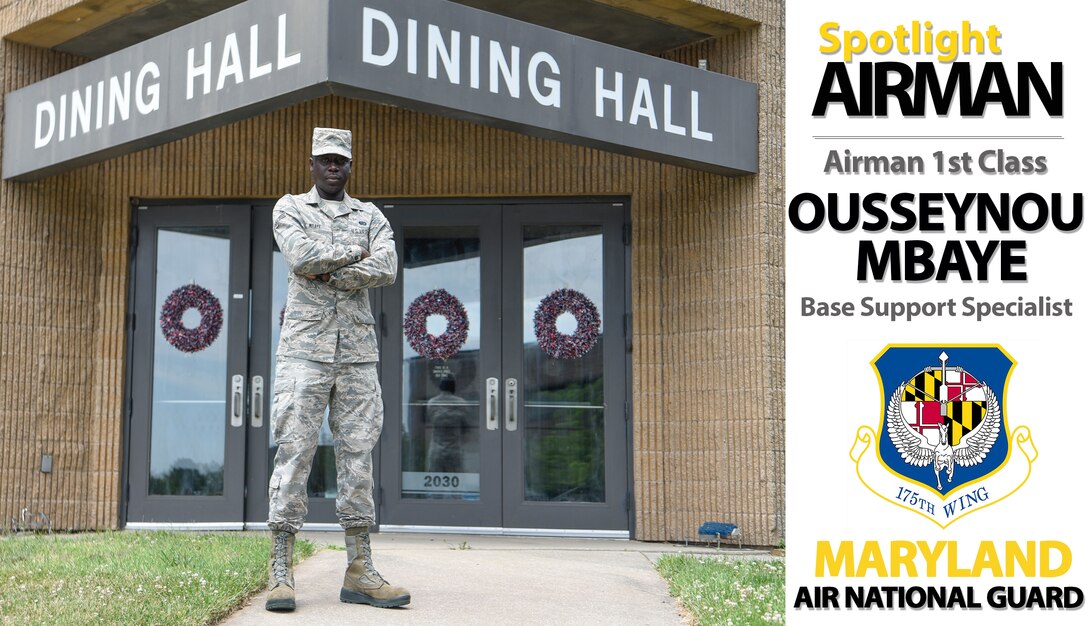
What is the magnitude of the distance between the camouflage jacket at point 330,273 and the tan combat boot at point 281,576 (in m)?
0.72

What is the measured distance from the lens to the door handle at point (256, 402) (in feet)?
27.0

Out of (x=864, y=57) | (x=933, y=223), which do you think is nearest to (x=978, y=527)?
(x=933, y=223)

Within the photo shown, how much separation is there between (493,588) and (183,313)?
4015mm

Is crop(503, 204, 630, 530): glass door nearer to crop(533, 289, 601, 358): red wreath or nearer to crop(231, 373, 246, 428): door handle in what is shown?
crop(533, 289, 601, 358): red wreath

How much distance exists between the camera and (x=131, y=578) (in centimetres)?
505

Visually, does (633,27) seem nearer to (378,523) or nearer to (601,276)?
(601,276)

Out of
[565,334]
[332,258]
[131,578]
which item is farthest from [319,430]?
[565,334]

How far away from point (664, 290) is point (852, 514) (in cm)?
472

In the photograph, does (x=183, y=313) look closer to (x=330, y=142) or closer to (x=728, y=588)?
(x=330, y=142)

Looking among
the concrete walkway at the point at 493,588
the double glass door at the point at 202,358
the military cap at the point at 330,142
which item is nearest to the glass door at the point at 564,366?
the concrete walkway at the point at 493,588

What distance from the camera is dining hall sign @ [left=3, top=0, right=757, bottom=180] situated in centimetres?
585

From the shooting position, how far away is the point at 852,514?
3346 millimetres

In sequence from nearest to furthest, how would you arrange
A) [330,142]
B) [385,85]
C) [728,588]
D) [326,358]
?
[326,358]
[330,142]
[728,588]
[385,85]

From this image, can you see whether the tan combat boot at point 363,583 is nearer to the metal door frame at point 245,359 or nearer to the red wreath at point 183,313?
the metal door frame at point 245,359
